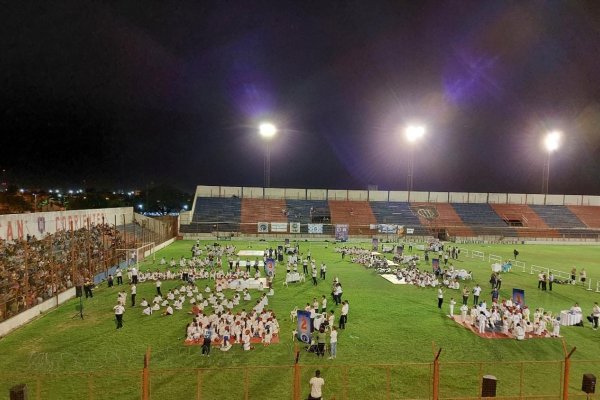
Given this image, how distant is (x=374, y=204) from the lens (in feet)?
251

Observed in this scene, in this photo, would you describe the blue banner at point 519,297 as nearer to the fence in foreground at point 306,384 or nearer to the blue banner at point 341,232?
the fence in foreground at point 306,384

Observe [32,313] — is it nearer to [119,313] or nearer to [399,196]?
[119,313]

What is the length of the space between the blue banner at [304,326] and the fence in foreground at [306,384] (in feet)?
7.15

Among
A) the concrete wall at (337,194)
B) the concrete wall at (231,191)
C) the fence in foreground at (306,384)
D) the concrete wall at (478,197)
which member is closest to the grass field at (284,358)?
the fence in foreground at (306,384)

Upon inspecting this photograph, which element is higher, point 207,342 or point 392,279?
point 207,342

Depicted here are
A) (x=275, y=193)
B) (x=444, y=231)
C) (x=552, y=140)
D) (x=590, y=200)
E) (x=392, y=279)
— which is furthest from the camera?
(x=590, y=200)

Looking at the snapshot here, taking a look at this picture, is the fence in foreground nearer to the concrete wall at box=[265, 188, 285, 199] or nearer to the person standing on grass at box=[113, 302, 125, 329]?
the person standing on grass at box=[113, 302, 125, 329]

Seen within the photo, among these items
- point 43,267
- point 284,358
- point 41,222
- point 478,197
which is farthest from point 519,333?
point 478,197

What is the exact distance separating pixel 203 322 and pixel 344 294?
38.6 ft

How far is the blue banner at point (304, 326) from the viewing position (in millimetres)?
16312

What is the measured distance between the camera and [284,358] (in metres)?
15.1

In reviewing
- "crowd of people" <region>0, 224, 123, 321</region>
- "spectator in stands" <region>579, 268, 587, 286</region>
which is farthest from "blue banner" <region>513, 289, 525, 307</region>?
"crowd of people" <region>0, 224, 123, 321</region>

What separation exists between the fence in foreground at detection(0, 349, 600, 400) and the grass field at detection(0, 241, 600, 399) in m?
0.04

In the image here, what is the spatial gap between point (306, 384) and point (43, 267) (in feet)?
60.1
